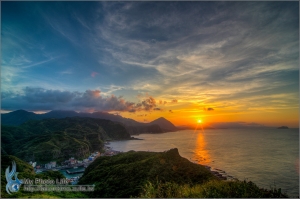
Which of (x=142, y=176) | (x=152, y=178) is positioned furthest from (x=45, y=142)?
(x=152, y=178)

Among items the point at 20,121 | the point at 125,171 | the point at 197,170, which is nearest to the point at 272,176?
the point at 197,170

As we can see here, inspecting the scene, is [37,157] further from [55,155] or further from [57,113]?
[57,113]

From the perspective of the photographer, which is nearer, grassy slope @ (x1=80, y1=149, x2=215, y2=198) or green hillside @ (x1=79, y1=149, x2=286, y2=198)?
green hillside @ (x1=79, y1=149, x2=286, y2=198)

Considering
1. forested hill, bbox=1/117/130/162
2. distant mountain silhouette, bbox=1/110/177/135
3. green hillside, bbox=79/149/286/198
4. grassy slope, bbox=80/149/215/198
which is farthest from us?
distant mountain silhouette, bbox=1/110/177/135

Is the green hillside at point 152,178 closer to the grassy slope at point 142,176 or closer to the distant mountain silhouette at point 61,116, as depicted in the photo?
the grassy slope at point 142,176

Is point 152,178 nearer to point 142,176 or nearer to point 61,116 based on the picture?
point 142,176

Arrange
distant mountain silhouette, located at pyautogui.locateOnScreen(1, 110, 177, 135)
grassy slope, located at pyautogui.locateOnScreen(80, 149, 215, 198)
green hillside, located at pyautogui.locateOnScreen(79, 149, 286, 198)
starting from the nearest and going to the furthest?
green hillside, located at pyautogui.locateOnScreen(79, 149, 286, 198) < grassy slope, located at pyautogui.locateOnScreen(80, 149, 215, 198) < distant mountain silhouette, located at pyautogui.locateOnScreen(1, 110, 177, 135)

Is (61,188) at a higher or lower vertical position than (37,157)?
higher

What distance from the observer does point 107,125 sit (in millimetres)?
81062

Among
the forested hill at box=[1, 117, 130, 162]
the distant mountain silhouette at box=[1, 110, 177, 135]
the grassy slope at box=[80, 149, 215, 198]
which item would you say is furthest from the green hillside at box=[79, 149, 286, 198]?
the distant mountain silhouette at box=[1, 110, 177, 135]

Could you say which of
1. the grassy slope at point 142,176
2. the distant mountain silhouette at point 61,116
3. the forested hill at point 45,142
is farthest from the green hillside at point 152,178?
the distant mountain silhouette at point 61,116

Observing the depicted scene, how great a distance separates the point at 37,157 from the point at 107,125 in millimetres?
49828

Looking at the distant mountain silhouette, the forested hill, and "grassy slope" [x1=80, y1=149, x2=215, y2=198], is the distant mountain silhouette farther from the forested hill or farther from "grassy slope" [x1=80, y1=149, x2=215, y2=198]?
"grassy slope" [x1=80, y1=149, x2=215, y2=198]

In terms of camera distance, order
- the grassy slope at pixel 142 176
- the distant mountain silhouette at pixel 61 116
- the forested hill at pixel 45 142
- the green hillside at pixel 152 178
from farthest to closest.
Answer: the distant mountain silhouette at pixel 61 116 → the forested hill at pixel 45 142 → the grassy slope at pixel 142 176 → the green hillside at pixel 152 178
